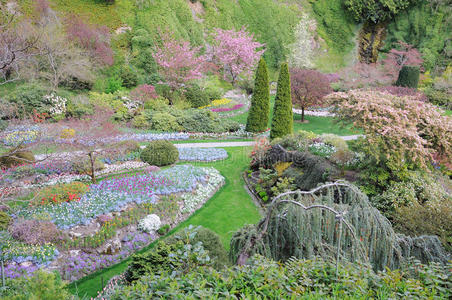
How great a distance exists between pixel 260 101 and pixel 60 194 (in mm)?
11263

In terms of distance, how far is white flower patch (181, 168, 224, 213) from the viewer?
31.5 feet

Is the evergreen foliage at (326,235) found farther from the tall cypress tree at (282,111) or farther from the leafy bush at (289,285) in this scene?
the tall cypress tree at (282,111)

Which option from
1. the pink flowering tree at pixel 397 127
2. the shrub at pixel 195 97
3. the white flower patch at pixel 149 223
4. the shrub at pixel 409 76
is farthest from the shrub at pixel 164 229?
the shrub at pixel 409 76

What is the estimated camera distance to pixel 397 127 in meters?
7.80

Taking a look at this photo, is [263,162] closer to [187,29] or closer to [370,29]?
[187,29]

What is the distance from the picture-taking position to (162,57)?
82.5 ft

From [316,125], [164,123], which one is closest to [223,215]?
[164,123]

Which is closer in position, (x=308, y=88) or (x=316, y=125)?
(x=308, y=88)

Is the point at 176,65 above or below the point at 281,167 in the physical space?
above

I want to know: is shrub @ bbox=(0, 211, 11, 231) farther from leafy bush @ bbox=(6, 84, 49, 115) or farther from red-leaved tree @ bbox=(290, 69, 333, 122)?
red-leaved tree @ bbox=(290, 69, 333, 122)

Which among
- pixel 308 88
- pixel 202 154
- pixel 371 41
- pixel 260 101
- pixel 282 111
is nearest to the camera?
pixel 202 154

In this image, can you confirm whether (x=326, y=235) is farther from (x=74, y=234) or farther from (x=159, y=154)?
(x=159, y=154)

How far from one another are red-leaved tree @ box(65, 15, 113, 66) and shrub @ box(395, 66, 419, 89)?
2292cm

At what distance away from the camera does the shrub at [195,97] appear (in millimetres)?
22578
